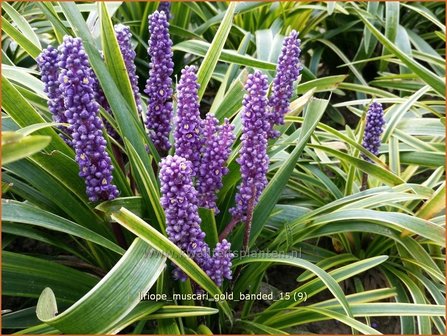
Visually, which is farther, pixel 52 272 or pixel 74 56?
pixel 52 272

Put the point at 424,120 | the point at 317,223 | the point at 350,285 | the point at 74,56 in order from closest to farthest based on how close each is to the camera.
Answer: the point at 74,56
the point at 317,223
the point at 350,285
the point at 424,120

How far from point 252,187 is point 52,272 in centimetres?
72

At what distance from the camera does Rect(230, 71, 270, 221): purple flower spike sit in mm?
1598

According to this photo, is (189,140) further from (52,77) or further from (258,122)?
(52,77)

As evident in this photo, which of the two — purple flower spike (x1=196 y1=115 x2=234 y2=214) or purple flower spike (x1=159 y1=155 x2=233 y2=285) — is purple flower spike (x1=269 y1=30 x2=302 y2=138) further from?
purple flower spike (x1=159 y1=155 x2=233 y2=285)

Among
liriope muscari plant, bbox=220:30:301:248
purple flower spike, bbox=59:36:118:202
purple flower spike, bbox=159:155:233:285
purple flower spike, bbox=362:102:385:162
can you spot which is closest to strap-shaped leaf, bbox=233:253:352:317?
liriope muscari plant, bbox=220:30:301:248

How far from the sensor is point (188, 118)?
1.66 metres

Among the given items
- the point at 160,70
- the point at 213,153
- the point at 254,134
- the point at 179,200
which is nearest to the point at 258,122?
the point at 254,134

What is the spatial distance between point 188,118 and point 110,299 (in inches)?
22.8

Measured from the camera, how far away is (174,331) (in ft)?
5.63

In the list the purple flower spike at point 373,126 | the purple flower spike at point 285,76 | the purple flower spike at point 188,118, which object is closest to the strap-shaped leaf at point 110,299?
the purple flower spike at point 188,118

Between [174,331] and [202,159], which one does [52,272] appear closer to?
[174,331]

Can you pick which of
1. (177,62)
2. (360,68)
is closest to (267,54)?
(177,62)

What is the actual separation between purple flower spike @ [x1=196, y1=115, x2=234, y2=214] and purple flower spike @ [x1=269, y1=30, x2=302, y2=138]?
0.76 feet
